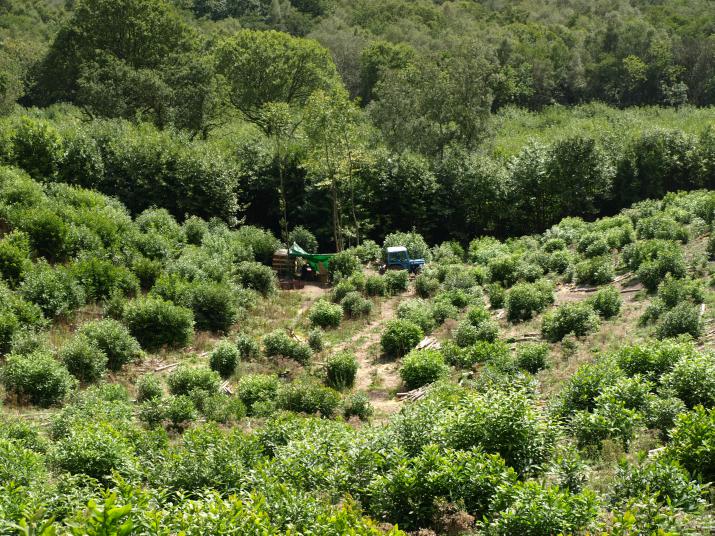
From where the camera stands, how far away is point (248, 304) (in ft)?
76.8

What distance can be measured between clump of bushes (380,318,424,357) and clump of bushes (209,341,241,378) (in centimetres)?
433

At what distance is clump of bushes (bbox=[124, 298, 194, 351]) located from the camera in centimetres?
1912

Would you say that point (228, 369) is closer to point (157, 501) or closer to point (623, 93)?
point (157, 501)

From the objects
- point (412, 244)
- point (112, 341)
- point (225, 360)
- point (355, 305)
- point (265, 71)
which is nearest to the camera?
point (112, 341)

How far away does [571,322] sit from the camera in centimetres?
1711

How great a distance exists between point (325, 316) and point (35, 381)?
9.61 meters

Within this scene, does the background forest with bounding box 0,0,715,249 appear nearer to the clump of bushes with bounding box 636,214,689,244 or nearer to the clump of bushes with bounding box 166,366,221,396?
the clump of bushes with bounding box 636,214,689,244

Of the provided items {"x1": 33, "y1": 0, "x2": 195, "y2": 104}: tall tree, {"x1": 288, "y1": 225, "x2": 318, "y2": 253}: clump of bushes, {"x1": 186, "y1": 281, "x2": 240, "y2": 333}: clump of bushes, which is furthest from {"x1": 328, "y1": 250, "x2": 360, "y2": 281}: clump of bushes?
{"x1": 33, "y1": 0, "x2": 195, "y2": 104}: tall tree

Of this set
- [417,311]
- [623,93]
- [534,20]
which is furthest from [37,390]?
[534,20]

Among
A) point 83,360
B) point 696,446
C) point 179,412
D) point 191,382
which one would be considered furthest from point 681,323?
point 83,360

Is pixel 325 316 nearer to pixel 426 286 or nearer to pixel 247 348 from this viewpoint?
pixel 247 348

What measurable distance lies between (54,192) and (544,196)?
22.4 meters

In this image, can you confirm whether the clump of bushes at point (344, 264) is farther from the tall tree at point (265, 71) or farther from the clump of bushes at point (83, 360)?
the tall tree at point (265, 71)

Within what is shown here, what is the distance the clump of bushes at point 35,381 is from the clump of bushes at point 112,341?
233cm
